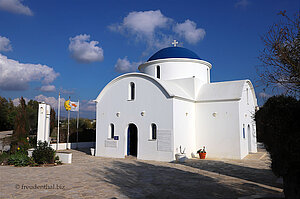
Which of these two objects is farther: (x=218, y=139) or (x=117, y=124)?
(x=117, y=124)

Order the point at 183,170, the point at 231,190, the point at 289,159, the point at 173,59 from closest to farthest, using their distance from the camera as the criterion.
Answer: the point at 289,159
the point at 231,190
the point at 183,170
the point at 173,59

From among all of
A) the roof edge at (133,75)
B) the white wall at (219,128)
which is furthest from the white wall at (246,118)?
the roof edge at (133,75)

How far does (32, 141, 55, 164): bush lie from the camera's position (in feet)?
43.2

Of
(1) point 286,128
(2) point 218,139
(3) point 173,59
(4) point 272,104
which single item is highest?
(3) point 173,59

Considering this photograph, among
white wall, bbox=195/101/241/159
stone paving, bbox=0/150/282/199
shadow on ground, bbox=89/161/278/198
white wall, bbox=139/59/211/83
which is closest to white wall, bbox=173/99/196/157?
white wall, bbox=195/101/241/159

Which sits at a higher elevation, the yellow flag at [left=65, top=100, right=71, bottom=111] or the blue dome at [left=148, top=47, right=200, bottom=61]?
the blue dome at [left=148, top=47, right=200, bottom=61]

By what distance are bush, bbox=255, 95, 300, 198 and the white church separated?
9327 mm

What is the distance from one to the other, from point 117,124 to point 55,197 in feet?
32.9

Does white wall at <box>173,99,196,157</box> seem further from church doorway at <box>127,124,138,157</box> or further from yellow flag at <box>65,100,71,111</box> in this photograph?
yellow flag at <box>65,100,71,111</box>

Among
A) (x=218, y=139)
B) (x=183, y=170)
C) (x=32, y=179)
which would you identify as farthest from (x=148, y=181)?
(x=218, y=139)

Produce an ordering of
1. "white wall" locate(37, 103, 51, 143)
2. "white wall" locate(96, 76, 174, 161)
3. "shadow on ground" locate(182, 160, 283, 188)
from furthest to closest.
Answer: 1. "white wall" locate(96, 76, 174, 161)
2. "white wall" locate(37, 103, 51, 143)
3. "shadow on ground" locate(182, 160, 283, 188)

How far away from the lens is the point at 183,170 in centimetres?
1174

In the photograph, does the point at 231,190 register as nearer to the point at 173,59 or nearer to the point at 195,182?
the point at 195,182

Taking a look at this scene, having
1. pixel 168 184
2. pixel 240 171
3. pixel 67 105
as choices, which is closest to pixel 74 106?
pixel 67 105
